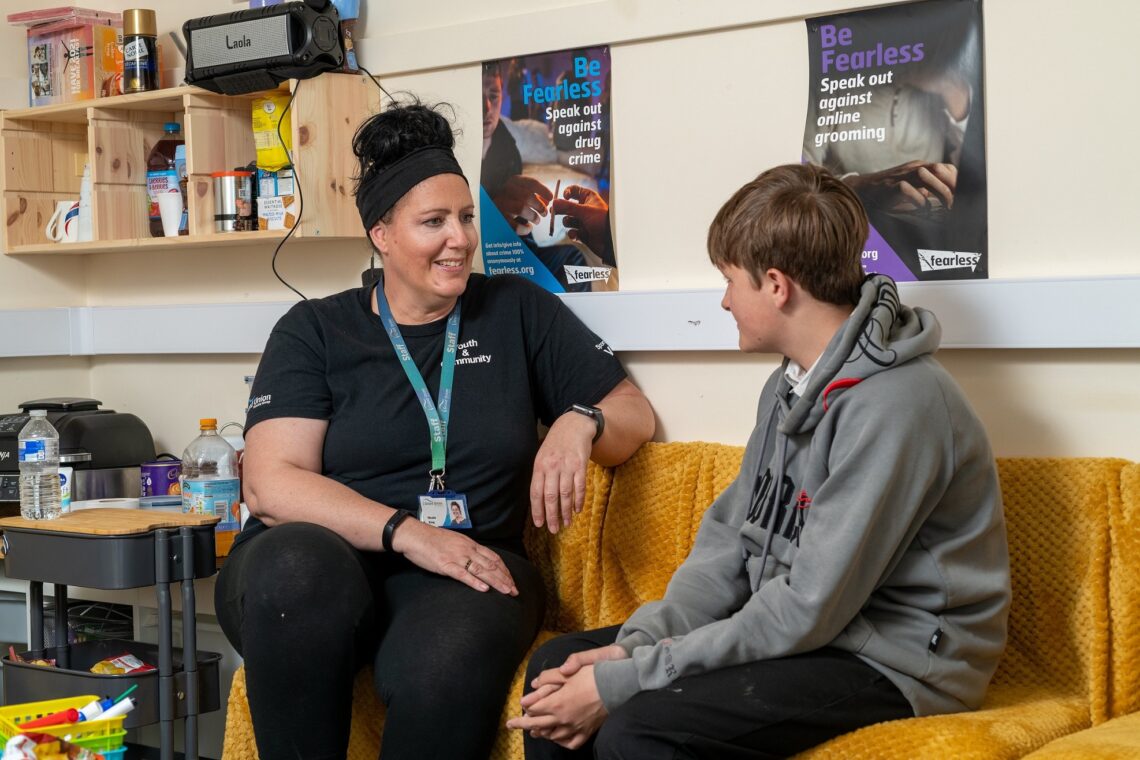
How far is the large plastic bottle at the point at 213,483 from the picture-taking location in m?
2.75

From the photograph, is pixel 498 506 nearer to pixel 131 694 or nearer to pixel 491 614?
pixel 491 614

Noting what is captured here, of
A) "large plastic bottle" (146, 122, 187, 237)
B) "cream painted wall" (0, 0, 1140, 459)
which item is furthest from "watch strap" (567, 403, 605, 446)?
"large plastic bottle" (146, 122, 187, 237)

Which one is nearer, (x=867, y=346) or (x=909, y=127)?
(x=867, y=346)

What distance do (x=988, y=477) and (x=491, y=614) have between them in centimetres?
81

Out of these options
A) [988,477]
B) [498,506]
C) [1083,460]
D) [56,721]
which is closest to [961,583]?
[988,477]

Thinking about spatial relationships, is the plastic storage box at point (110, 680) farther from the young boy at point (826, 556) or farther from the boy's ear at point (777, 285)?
the boy's ear at point (777, 285)

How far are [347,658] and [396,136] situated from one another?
3.19 feet

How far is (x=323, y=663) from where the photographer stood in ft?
6.47

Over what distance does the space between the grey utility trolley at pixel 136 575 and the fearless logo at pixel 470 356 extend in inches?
23.2

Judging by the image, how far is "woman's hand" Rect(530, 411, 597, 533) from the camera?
7.25 feet

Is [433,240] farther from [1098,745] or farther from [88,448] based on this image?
[1098,745]

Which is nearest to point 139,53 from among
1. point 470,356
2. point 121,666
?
point 470,356

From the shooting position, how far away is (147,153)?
10.5 ft

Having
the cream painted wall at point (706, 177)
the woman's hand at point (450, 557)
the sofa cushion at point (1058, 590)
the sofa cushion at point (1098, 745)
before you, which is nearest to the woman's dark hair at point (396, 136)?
the cream painted wall at point (706, 177)
